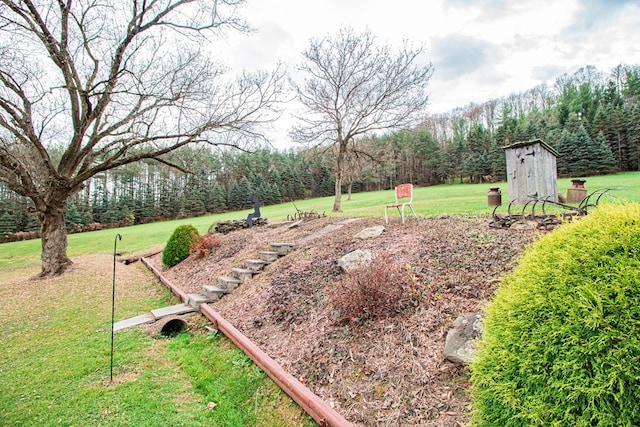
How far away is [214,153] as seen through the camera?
31.5ft

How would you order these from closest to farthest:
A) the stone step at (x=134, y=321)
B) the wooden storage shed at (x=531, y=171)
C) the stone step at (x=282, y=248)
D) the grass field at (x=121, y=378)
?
1. the grass field at (x=121, y=378)
2. the stone step at (x=134, y=321)
3. the stone step at (x=282, y=248)
4. the wooden storage shed at (x=531, y=171)

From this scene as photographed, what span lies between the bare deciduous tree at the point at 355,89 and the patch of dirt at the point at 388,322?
25.4 ft

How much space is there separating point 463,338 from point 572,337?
1502 mm

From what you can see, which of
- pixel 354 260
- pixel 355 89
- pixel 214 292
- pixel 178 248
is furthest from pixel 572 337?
pixel 355 89

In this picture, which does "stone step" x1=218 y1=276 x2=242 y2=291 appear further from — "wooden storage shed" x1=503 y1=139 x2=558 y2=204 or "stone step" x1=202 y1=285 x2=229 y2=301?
"wooden storage shed" x1=503 y1=139 x2=558 y2=204

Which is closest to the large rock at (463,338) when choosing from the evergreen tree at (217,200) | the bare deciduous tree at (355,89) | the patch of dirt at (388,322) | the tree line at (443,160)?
the patch of dirt at (388,322)

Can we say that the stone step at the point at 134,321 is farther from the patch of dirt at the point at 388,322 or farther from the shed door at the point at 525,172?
the shed door at the point at 525,172

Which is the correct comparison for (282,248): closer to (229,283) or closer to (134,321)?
(229,283)

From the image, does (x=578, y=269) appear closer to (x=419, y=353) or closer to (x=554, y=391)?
(x=554, y=391)

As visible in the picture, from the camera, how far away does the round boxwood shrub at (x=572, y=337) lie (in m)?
1.08

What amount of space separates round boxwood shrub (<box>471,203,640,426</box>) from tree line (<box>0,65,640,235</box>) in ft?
47.4

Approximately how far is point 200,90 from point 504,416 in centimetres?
885

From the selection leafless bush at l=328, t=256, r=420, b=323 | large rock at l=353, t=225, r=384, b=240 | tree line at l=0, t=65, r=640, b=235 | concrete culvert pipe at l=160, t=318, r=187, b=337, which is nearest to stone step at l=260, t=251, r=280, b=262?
large rock at l=353, t=225, r=384, b=240

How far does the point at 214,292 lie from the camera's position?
18.4 ft
